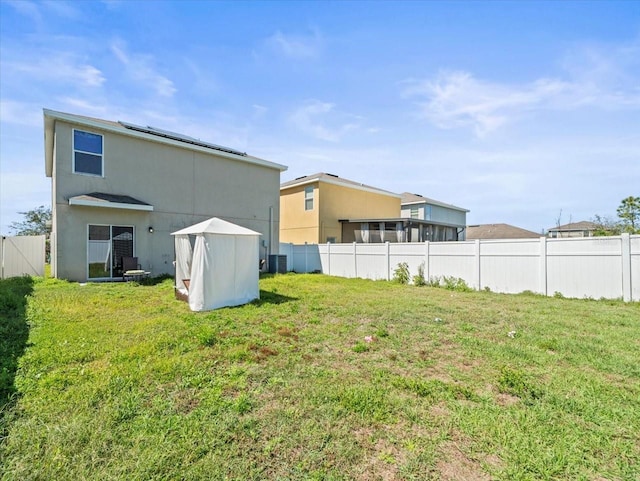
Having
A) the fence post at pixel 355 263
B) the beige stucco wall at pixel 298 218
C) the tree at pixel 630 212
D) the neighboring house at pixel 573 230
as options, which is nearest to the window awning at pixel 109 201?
the fence post at pixel 355 263

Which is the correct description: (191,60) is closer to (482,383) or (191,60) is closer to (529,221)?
(482,383)

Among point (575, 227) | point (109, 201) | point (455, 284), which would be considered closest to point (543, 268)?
point (455, 284)

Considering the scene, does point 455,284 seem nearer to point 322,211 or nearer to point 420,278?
point 420,278

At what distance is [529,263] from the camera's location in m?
9.59

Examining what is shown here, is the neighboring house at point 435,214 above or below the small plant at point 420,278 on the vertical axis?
above

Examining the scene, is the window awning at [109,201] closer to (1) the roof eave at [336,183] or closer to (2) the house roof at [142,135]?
(2) the house roof at [142,135]

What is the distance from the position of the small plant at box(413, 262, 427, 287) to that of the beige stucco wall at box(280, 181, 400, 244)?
25.4 ft

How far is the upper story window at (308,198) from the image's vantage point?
749 inches

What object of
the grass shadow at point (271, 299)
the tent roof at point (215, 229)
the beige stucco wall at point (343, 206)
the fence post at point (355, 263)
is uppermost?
the beige stucco wall at point (343, 206)

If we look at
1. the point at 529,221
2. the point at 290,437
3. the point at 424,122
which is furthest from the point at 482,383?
the point at 529,221

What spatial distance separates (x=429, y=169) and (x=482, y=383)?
15.8m

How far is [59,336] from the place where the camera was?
4.73 metres

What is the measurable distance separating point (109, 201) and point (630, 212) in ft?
99.4

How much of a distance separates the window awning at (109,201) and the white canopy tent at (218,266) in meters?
4.17
